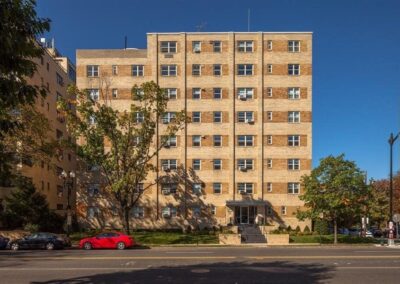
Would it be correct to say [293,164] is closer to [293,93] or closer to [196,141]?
[293,93]

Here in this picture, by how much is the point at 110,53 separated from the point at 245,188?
22.7 m

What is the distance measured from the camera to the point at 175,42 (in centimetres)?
5828

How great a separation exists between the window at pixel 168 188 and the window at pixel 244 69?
50.2 ft

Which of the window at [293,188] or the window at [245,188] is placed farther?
the window at [245,188]

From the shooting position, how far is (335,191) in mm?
42250

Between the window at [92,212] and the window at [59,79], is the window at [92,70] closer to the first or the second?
the window at [59,79]

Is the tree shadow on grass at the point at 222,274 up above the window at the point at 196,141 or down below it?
below

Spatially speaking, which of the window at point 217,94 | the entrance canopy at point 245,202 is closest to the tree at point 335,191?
the entrance canopy at point 245,202

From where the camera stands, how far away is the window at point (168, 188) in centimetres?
5706

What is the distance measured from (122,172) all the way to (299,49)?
26.0 metres

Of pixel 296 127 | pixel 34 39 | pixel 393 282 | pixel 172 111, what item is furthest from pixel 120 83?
pixel 34 39

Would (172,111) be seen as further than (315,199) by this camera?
Yes

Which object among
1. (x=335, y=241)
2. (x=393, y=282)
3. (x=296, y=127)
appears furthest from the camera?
(x=296, y=127)

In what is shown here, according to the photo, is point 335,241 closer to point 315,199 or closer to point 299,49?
point 315,199
